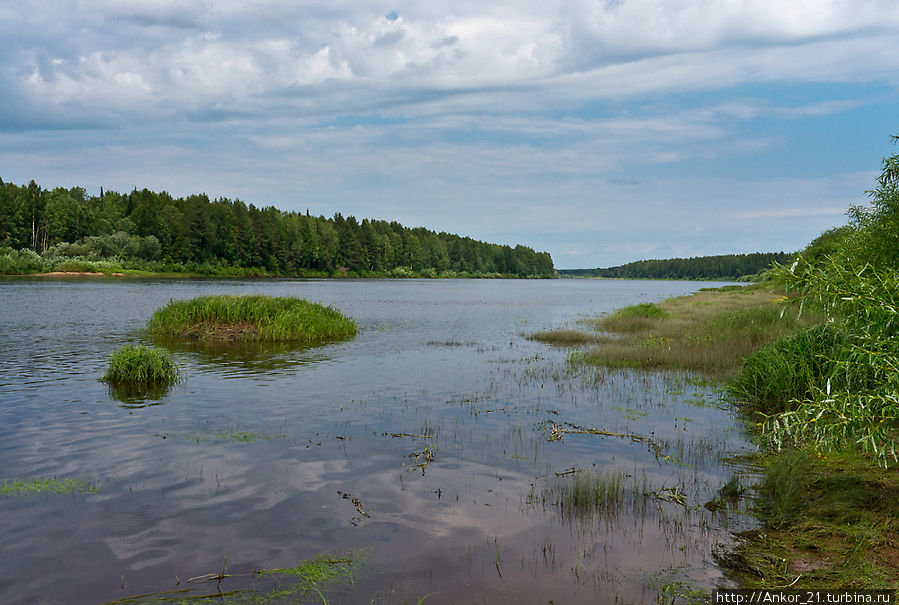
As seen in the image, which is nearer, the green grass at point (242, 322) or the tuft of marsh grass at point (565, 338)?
the green grass at point (242, 322)

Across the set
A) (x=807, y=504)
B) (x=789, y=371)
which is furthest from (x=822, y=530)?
(x=789, y=371)

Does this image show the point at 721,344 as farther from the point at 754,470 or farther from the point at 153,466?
the point at 153,466

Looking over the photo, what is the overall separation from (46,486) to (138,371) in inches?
388

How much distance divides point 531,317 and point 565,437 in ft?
136

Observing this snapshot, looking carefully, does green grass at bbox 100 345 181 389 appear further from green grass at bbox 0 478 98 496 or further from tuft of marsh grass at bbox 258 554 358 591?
tuft of marsh grass at bbox 258 554 358 591

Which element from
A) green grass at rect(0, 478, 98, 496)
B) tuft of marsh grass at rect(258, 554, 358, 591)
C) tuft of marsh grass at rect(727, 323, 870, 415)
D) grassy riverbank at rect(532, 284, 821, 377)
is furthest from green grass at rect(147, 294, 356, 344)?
tuft of marsh grass at rect(258, 554, 358, 591)

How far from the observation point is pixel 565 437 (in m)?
13.9

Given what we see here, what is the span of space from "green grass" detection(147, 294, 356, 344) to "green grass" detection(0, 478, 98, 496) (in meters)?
20.3

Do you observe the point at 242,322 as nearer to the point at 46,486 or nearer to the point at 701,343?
the point at 46,486

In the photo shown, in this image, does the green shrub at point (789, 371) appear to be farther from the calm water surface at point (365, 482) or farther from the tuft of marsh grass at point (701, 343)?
the tuft of marsh grass at point (701, 343)

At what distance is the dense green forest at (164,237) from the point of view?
121069 mm

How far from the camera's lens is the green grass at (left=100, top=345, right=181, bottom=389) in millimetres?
19516

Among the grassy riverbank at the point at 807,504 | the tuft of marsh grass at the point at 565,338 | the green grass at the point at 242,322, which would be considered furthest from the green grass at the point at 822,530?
the green grass at the point at 242,322

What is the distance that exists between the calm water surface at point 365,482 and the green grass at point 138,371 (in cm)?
77
